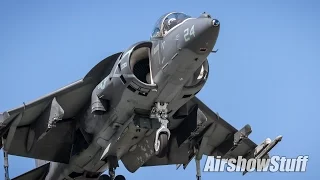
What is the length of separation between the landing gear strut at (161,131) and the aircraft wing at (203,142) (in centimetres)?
133

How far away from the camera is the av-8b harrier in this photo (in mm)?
16062

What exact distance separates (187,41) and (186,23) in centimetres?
53

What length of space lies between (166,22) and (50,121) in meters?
3.57

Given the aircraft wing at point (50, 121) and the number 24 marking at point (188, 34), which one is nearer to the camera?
the number 24 marking at point (188, 34)

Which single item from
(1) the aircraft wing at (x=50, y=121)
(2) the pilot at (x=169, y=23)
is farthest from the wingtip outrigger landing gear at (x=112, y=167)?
(2) the pilot at (x=169, y=23)

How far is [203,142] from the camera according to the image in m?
20.0

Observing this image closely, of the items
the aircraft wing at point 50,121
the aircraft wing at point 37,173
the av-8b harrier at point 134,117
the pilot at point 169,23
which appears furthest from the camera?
the aircraft wing at point 37,173

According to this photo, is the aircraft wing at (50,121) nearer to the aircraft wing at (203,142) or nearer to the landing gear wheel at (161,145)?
the aircraft wing at (203,142)

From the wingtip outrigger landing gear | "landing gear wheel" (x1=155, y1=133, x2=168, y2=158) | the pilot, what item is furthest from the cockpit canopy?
the wingtip outrigger landing gear

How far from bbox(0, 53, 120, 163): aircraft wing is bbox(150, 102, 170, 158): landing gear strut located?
1.76m

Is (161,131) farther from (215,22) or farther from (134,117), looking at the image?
(215,22)

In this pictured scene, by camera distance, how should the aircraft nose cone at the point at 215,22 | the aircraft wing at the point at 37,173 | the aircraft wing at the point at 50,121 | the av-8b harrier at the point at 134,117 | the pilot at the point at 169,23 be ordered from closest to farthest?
the aircraft nose cone at the point at 215,22
the av-8b harrier at the point at 134,117
the pilot at the point at 169,23
the aircraft wing at the point at 50,121
the aircraft wing at the point at 37,173

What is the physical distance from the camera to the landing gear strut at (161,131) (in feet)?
52.9

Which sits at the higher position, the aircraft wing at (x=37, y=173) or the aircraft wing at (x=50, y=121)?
Answer: the aircraft wing at (x=50, y=121)
